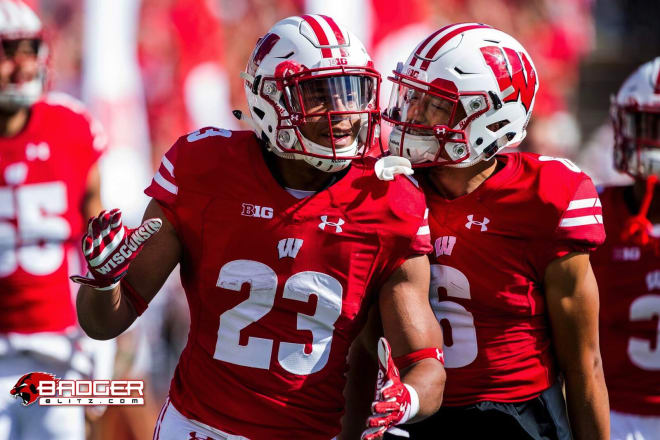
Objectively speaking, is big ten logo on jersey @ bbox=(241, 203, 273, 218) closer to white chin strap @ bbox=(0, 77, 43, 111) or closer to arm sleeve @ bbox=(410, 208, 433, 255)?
arm sleeve @ bbox=(410, 208, 433, 255)

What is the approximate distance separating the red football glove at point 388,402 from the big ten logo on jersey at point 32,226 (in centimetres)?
245

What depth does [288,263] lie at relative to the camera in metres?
3.02

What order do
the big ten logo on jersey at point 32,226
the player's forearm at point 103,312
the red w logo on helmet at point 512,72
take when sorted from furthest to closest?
the big ten logo on jersey at point 32,226, the red w logo on helmet at point 512,72, the player's forearm at point 103,312

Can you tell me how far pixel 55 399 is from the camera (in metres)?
3.68

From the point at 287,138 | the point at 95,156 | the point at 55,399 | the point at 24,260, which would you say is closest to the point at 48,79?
the point at 95,156

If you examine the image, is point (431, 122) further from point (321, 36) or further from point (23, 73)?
point (23, 73)

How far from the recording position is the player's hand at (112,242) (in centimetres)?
286

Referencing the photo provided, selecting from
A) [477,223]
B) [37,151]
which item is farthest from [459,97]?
[37,151]

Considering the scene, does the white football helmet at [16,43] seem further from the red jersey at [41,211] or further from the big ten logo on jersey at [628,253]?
the big ten logo on jersey at [628,253]

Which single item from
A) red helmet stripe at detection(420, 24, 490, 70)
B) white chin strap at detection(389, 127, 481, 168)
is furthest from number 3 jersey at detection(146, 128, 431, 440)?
red helmet stripe at detection(420, 24, 490, 70)

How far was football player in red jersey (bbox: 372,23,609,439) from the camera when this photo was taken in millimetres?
3213

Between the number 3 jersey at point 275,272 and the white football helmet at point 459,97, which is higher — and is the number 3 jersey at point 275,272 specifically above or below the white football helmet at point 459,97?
below

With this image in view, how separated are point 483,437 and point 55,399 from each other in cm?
155

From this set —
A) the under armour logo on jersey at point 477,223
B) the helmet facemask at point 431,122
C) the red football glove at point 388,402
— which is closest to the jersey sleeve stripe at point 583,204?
the under armour logo on jersey at point 477,223
